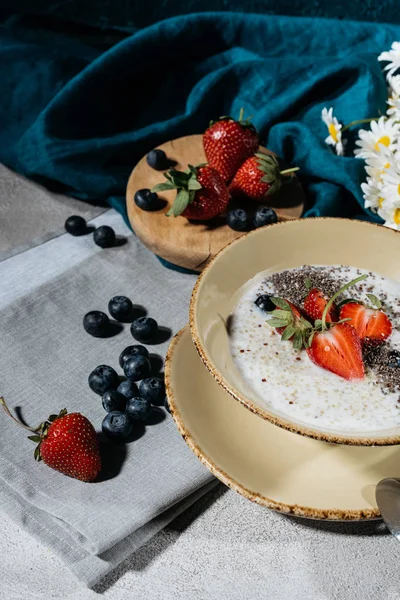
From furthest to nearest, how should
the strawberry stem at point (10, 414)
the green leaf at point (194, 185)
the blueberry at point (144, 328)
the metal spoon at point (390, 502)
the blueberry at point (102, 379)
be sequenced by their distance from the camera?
the green leaf at point (194, 185), the blueberry at point (144, 328), the blueberry at point (102, 379), the strawberry stem at point (10, 414), the metal spoon at point (390, 502)

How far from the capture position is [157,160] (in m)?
1.99

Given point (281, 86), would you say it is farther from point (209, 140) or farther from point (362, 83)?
point (209, 140)

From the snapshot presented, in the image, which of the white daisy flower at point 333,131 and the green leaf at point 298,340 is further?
the white daisy flower at point 333,131

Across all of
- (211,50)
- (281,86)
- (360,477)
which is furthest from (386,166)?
(360,477)

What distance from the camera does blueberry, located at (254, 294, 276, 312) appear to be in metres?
1.32

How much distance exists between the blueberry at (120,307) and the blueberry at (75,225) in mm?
374

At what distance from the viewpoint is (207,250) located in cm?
177

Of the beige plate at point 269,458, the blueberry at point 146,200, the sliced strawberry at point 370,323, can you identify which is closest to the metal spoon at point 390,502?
the beige plate at point 269,458

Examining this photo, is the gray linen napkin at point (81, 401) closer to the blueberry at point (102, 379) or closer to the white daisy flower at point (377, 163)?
the blueberry at point (102, 379)

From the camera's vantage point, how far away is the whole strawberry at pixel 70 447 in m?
1.31

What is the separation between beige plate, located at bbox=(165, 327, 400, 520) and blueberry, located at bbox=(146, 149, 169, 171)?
80 cm

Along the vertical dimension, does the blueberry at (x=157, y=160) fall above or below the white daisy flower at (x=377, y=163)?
below

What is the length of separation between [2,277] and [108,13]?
1.16 meters

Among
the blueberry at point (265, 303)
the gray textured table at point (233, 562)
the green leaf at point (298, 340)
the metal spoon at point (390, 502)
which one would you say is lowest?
the gray textured table at point (233, 562)
